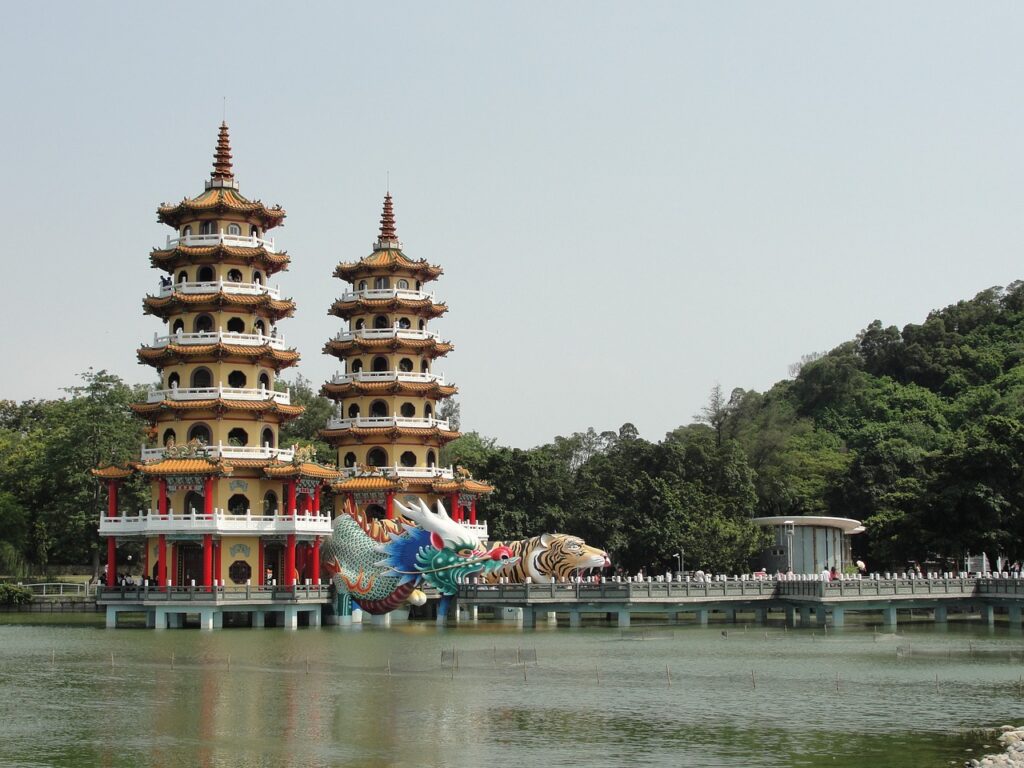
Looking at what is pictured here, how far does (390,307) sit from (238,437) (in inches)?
523

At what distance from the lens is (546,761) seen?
Answer: 2559cm

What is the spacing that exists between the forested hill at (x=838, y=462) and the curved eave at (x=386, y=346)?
9166 mm

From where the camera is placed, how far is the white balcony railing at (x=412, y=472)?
69.0 m

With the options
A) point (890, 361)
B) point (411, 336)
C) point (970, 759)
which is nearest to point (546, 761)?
point (970, 759)

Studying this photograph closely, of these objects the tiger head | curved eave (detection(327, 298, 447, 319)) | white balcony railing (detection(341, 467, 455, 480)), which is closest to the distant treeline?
white balcony railing (detection(341, 467, 455, 480))

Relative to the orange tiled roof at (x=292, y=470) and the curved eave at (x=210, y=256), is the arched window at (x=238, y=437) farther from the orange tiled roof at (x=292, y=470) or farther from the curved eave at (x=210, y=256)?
the curved eave at (x=210, y=256)

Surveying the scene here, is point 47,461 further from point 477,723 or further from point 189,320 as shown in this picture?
point 477,723

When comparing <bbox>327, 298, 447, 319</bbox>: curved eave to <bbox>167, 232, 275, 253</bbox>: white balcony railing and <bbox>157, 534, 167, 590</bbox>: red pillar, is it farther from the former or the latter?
<bbox>157, 534, 167, 590</bbox>: red pillar

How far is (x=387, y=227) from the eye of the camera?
245 feet

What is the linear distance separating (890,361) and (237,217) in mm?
65289

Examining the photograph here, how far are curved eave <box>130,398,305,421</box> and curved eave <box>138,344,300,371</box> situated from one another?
5.85ft

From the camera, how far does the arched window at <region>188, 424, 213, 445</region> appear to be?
196 ft

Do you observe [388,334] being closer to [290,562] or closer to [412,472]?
[412,472]

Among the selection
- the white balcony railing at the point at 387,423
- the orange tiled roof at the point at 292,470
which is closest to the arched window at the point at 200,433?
the orange tiled roof at the point at 292,470
